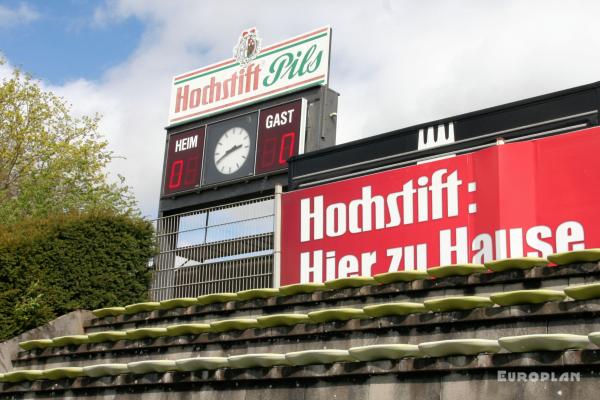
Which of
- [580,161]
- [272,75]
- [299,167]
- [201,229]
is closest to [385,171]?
[299,167]

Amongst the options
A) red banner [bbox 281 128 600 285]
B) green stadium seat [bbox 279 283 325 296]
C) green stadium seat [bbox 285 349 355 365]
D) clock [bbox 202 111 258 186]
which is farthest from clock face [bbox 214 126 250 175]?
green stadium seat [bbox 285 349 355 365]

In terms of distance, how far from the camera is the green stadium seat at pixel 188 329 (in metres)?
10.9

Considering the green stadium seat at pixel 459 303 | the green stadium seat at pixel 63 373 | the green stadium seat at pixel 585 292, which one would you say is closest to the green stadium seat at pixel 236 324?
the green stadium seat at pixel 63 373

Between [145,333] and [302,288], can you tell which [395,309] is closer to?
[302,288]

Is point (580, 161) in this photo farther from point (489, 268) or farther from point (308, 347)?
point (308, 347)

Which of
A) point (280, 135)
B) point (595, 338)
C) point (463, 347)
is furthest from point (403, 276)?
point (280, 135)

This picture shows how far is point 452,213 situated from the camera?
12.7m

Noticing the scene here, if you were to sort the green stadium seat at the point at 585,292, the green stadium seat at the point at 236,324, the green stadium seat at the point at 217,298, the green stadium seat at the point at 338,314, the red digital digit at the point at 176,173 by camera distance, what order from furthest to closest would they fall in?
the red digital digit at the point at 176,173
the green stadium seat at the point at 217,298
the green stadium seat at the point at 236,324
the green stadium seat at the point at 338,314
the green stadium seat at the point at 585,292

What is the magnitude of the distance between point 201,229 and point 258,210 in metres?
1.56

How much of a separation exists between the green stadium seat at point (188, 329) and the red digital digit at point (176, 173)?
815cm

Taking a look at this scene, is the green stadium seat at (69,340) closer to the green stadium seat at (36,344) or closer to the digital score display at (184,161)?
the green stadium seat at (36,344)

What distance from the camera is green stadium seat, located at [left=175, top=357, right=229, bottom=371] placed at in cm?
912

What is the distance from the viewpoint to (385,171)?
13.8 m

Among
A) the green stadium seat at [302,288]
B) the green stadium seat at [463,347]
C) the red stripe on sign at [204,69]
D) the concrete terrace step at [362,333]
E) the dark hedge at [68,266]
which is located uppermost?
the red stripe on sign at [204,69]
